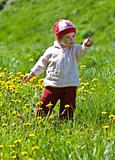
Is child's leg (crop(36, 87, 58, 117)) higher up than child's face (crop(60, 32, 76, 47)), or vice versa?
child's face (crop(60, 32, 76, 47))

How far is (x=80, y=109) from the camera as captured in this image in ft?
21.4

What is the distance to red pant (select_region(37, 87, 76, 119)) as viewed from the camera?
6260 millimetres

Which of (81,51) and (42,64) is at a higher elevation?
(81,51)

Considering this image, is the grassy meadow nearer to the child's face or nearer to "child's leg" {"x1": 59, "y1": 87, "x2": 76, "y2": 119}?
"child's leg" {"x1": 59, "y1": 87, "x2": 76, "y2": 119}

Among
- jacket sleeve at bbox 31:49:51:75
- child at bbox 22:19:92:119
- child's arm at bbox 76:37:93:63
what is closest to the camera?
child's arm at bbox 76:37:93:63

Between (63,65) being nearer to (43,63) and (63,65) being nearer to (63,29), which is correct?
(43,63)

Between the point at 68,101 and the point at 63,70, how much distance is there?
1.26 feet

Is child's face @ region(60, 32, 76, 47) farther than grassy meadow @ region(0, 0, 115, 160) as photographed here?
Yes

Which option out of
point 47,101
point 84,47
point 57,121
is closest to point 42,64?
point 47,101

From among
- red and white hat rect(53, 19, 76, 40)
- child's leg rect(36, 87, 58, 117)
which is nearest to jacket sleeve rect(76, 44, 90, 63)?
red and white hat rect(53, 19, 76, 40)

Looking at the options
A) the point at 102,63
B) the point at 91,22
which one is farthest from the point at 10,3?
the point at 102,63

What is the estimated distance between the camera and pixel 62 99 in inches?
250

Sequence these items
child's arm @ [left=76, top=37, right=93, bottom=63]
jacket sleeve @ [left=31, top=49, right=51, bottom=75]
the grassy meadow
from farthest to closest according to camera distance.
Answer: jacket sleeve @ [left=31, top=49, right=51, bottom=75] < child's arm @ [left=76, top=37, right=93, bottom=63] < the grassy meadow

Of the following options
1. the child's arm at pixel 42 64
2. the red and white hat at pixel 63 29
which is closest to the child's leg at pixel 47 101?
the child's arm at pixel 42 64
